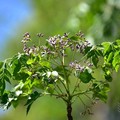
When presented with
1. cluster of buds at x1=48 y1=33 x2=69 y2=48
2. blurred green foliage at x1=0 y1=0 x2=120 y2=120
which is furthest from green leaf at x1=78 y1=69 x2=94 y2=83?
blurred green foliage at x1=0 y1=0 x2=120 y2=120

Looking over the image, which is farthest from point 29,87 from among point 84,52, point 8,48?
point 8,48

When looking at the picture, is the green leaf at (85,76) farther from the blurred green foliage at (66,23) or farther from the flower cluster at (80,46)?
the blurred green foliage at (66,23)

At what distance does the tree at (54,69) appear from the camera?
141 cm

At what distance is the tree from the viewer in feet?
4.62

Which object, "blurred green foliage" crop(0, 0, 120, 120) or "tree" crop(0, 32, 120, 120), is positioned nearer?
"tree" crop(0, 32, 120, 120)

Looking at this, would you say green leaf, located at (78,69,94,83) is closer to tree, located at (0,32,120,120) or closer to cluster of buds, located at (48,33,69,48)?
tree, located at (0,32,120,120)

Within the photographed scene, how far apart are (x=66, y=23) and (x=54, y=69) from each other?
84.1 inches

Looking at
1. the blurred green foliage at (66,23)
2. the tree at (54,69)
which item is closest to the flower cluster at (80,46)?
the tree at (54,69)

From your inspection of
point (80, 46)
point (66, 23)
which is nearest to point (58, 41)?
point (80, 46)

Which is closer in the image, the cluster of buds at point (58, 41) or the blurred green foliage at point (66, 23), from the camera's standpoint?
the cluster of buds at point (58, 41)

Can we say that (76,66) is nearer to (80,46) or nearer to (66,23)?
(80,46)

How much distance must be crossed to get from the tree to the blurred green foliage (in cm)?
86

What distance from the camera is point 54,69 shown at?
149 cm

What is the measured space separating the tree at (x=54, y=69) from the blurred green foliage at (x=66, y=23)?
0.86 m
